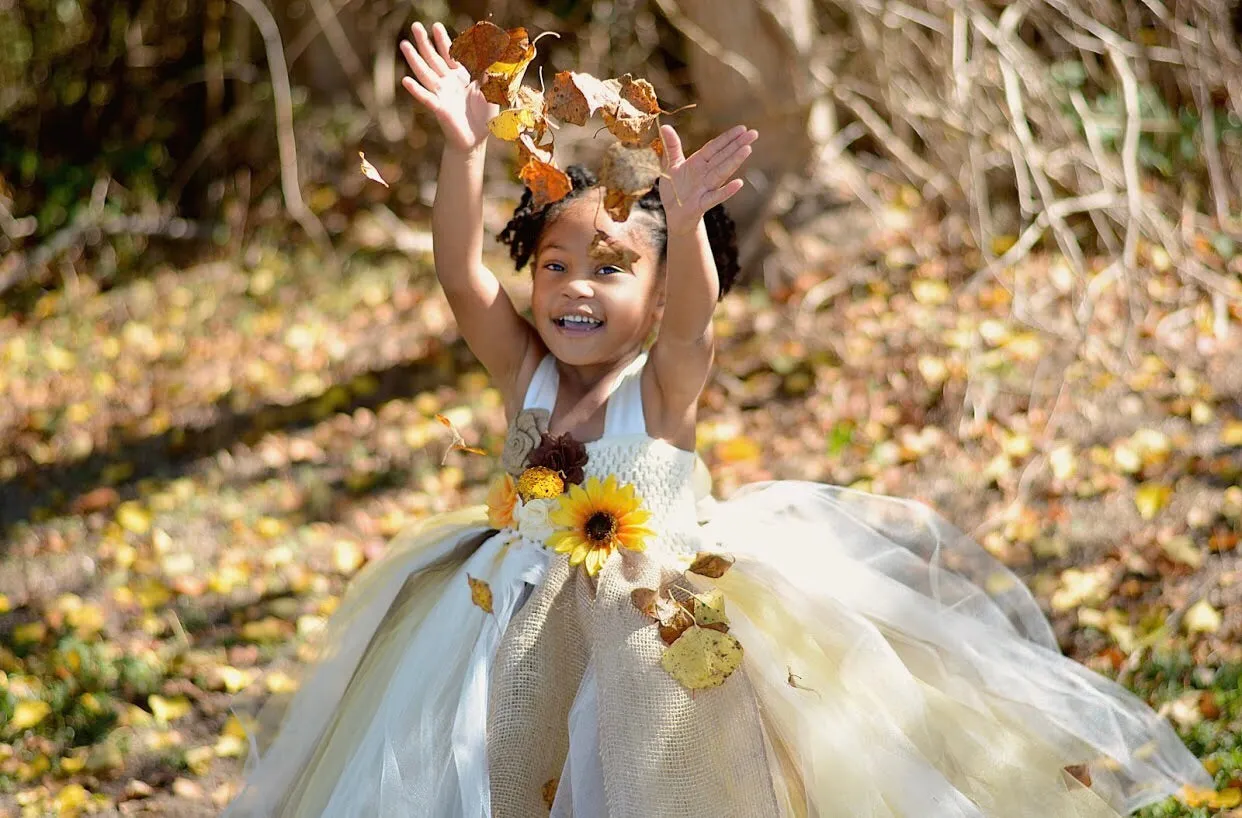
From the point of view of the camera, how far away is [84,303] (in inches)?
206

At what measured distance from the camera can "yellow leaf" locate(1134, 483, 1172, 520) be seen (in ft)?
11.8

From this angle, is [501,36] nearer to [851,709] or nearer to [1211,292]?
[851,709]

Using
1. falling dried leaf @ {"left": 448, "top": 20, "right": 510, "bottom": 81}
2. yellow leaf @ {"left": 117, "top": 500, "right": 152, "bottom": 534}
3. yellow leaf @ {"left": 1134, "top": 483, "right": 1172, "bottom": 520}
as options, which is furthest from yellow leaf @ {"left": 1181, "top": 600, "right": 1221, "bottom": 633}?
yellow leaf @ {"left": 117, "top": 500, "right": 152, "bottom": 534}

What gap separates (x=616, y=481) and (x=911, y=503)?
73 cm

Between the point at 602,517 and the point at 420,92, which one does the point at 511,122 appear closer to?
the point at 420,92

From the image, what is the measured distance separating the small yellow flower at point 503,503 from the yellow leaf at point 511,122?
0.62m

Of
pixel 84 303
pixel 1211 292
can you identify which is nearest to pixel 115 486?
pixel 84 303

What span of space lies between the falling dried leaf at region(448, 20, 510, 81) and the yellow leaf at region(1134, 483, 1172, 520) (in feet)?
7.69

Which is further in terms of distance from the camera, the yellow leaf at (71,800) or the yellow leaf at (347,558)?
the yellow leaf at (347,558)

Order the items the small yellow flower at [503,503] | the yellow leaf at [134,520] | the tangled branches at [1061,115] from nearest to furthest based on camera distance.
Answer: the small yellow flower at [503,503] → the yellow leaf at [134,520] → the tangled branches at [1061,115]

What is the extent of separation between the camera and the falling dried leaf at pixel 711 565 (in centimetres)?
223

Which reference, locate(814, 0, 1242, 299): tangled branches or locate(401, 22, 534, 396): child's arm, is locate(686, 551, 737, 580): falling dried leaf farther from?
locate(814, 0, 1242, 299): tangled branches

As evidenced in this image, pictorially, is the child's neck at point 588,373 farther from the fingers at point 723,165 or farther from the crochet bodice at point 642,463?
the fingers at point 723,165

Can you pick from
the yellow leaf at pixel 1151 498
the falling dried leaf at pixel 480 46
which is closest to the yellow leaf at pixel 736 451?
the yellow leaf at pixel 1151 498
